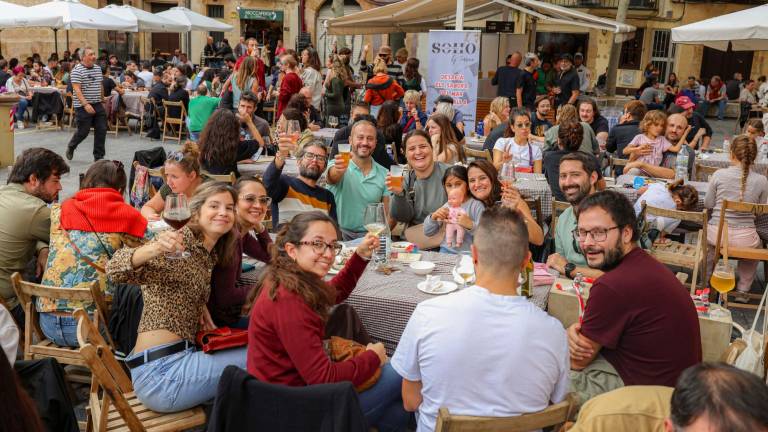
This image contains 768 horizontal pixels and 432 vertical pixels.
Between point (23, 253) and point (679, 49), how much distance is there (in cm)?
2655

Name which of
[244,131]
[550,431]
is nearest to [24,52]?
[244,131]

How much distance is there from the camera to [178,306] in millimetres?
3166

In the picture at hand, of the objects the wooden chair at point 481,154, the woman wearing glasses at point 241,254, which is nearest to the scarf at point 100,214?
the woman wearing glasses at point 241,254

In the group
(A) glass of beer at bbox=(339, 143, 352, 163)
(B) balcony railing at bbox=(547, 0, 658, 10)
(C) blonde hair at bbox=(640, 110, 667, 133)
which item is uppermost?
(B) balcony railing at bbox=(547, 0, 658, 10)

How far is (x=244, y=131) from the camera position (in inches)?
316

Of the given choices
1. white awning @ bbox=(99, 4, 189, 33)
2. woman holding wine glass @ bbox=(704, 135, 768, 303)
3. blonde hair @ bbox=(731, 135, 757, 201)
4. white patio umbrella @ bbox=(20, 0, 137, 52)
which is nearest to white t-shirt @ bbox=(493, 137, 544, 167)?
woman holding wine glass @ bbox=(704, 135, 768, 303)

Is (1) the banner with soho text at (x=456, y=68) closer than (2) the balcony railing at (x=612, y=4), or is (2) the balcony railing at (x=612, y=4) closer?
(1) the banner with soho text at (x=456, y=68)

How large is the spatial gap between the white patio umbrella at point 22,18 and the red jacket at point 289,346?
40.7ft

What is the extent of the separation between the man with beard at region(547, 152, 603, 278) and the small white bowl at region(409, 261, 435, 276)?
2.21ft

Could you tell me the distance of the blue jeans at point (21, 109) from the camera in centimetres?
1411

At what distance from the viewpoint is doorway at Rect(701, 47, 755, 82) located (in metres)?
25.5

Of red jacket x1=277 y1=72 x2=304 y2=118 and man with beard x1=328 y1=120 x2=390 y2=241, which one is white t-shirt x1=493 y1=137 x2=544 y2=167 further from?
red jacket x1=277 y1=72 x2=304 y2=118

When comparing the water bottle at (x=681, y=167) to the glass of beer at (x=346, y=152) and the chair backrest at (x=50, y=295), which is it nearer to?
the glass of beer at (x=346, y=152)

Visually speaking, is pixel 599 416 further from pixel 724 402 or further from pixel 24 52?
pixel 24 52
